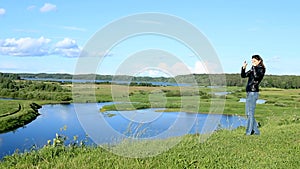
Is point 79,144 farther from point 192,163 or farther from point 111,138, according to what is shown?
point 192,163

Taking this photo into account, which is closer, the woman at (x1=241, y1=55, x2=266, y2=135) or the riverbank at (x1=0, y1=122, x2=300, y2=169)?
the riverbank at (x1=0, y1=122, x2=300, y2=169)

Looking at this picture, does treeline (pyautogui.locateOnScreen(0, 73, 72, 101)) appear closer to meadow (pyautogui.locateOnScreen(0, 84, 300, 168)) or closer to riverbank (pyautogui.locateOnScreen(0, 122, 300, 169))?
meadow (pyautogui.locateOnScreen(0, 84, 300, 168))

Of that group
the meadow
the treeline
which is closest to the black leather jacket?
the meadow

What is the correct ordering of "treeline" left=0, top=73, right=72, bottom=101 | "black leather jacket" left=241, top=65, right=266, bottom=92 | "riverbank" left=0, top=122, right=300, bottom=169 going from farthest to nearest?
"treeline" left=0, top=73, right=72, bottom=101 < "black leather jacket" left=241, top=65, right=266, bottom=92 < "riverbank" left=0, top=122, right=300, bottom=169

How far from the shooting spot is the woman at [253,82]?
966 centimetres

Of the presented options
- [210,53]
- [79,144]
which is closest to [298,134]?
[210,53]

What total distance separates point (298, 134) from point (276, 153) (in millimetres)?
2876

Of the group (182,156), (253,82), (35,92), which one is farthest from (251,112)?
(35,92)

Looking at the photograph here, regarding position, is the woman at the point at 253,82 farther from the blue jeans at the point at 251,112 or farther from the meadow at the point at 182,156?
the meadow at the point at 182,156

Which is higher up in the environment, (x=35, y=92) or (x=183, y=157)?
(x=183, y=157)

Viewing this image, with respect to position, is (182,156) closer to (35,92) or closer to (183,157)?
(183,157)

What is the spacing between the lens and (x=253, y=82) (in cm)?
970

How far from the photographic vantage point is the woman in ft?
31.7

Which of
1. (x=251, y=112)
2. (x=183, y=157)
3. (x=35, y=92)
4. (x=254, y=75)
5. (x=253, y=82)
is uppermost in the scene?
(x=254, y=75)
